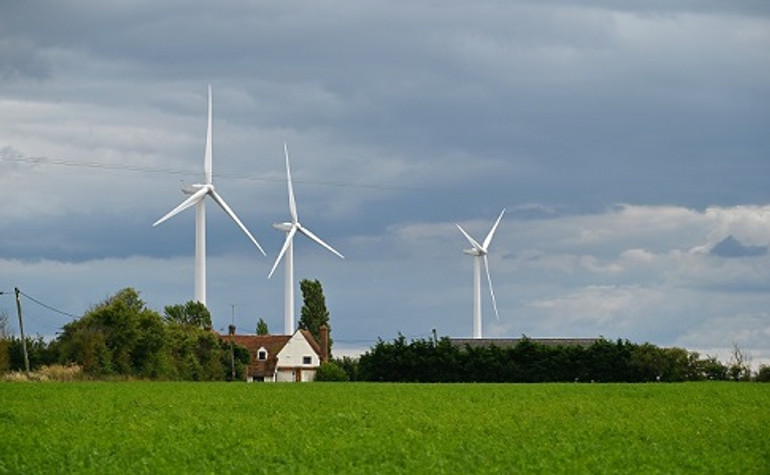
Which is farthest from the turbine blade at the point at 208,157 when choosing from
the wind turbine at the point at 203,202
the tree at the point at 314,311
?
the tree at the point at 314,311

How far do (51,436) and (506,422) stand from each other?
14538mm

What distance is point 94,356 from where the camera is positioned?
3792 inches

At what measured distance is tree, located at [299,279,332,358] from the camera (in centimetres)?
14925

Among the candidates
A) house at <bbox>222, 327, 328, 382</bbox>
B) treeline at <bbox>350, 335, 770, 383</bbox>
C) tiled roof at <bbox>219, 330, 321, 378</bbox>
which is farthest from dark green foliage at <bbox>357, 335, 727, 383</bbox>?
tiled roof at <bbox>219, 330, 321, 378</bbox>

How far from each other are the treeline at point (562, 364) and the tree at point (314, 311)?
34.0m

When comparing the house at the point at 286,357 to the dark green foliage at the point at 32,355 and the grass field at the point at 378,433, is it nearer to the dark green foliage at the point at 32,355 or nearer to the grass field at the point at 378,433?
the dark green foliage at the point at 32,355

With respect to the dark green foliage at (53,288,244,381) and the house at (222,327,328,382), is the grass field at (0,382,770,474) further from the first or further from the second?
the house at (222,327,328,382)

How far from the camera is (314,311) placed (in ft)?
495

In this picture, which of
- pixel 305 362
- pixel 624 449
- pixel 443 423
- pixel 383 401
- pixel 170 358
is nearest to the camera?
pixel 624 449

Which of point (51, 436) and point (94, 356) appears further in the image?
point (94, 356)

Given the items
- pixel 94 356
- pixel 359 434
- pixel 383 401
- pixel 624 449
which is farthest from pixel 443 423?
pixel 94 356

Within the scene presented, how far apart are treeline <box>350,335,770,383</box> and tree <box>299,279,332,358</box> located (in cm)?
3402

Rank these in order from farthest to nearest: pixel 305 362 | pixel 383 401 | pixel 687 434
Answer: pixel 305 362, pixel 383 401, pixel 687 434

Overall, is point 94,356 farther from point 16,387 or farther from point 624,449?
point 624,449
